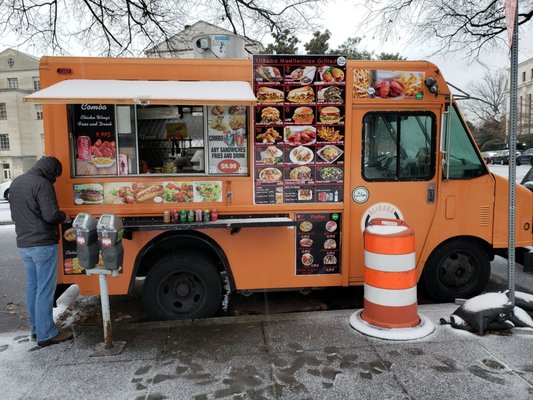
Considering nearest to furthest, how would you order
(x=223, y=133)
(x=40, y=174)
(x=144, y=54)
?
(x=40, y=174) < (x=223, y=133) < (x=144, y=54)

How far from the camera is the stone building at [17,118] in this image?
1741 inches

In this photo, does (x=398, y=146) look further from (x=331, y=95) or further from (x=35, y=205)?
(x=35, y=205)

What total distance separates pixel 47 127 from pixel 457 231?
477 centimetres

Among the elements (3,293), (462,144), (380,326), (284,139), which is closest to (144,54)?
(3,293)

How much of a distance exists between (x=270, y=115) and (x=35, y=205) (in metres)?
2.58

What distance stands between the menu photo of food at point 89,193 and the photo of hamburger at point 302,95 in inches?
91.3

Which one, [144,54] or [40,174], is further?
[144,54]

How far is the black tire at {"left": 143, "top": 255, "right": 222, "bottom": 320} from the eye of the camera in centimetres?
463

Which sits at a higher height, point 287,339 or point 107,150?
point 107,150

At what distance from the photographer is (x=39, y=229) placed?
13.2 ft

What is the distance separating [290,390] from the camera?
333 centimetres

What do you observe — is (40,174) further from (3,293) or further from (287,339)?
(3,293)

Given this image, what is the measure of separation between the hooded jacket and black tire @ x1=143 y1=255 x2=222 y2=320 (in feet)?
3.89

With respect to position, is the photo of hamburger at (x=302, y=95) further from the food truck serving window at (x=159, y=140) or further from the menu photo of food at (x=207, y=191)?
the menu photo of food at (x=207, y=191)
